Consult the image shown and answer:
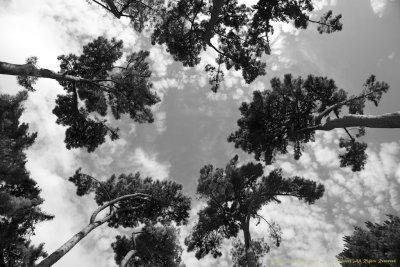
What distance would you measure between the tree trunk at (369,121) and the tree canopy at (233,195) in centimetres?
792

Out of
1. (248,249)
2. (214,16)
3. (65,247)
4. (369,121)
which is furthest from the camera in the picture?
(248,249)

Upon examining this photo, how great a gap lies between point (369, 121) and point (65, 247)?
38.5 ft

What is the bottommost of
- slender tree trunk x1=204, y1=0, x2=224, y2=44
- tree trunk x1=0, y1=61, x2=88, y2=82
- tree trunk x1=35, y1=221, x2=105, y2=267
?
tree trunk x1=35, y1=221, x2=105, y2=267

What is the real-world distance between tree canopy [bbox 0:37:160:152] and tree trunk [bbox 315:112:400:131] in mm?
9158

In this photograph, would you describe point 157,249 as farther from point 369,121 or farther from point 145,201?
point 369,121

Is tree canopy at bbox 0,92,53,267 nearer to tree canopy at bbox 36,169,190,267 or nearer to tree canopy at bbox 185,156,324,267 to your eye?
tree canopy at bbox 36,169,190,267

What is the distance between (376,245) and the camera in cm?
2286

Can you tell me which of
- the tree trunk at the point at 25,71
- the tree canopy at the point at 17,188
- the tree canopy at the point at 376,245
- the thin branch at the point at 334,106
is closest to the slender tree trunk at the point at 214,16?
the thin branch at the point at 334,106

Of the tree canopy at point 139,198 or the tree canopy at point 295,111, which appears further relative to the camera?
the tree canopy at point 139,198

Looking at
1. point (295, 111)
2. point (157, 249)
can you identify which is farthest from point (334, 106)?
point (157, 249)

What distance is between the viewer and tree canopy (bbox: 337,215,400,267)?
1966 centimetres

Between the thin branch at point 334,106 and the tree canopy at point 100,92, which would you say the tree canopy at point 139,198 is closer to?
the tree canopy at point 100,92

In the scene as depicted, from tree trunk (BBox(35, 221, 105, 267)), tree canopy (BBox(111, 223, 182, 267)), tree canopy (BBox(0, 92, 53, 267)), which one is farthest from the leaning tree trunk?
tree canopy (BBox(111, 223, 182, 267))

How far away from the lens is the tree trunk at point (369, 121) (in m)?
7.77
